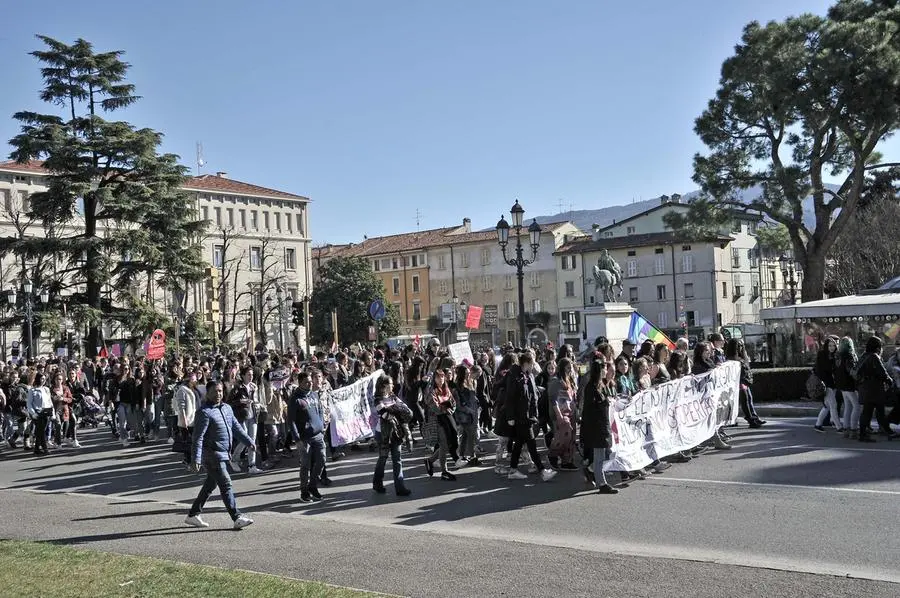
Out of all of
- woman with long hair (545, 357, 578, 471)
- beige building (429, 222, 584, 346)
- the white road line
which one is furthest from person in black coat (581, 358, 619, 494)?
beige building (429, 222, 584, 346)

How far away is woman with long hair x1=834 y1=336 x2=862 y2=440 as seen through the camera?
1524cm

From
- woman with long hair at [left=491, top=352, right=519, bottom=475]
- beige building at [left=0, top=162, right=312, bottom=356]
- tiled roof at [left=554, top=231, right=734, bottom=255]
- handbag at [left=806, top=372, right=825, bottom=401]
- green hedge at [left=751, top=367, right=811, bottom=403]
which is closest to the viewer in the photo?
woman with long hair at [left=491, top=352, right=519, bottom=475]

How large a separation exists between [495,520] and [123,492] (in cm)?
636

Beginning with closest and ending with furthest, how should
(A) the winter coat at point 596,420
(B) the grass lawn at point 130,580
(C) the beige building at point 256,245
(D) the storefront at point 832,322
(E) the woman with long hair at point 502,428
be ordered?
(B) the grass lawn at point 130,580
(A) the winter coat at point 596,420
(E) the woman with long hair at point 502,428
(D) the storefront at point 832,322
(C) the beige building at point 256,245

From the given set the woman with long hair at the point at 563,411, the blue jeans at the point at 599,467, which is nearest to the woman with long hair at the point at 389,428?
the woman with long hair at the point at 563,411

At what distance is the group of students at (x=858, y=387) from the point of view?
47.9 feet

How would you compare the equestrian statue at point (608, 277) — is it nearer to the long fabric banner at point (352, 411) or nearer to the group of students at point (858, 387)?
the group of students at point (858, 387)

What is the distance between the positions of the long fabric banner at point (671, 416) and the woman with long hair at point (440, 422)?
252 cm

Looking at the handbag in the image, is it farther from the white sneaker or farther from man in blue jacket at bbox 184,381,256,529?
the white sneaker

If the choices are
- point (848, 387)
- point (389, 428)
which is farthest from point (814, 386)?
point (389, 428)

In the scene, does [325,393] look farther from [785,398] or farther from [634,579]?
[785,398]

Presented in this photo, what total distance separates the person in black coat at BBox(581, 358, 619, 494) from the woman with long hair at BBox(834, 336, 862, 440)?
550 centimetres

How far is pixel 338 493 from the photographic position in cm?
1298

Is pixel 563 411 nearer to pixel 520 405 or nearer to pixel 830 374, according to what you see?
pixel 520 405
